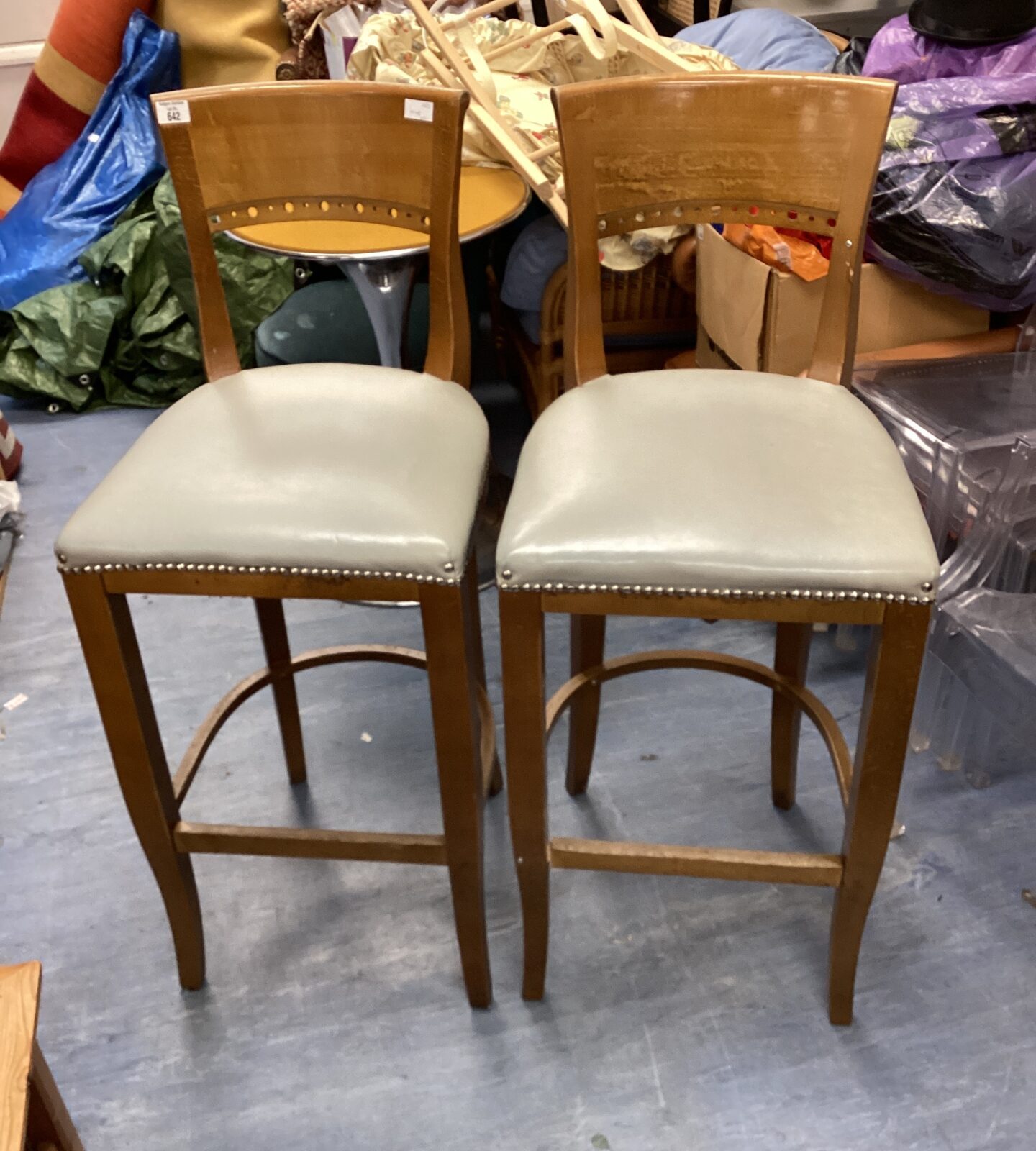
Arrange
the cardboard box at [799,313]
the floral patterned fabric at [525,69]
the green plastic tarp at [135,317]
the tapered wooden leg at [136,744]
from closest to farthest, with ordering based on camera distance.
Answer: the tapered wooden leg at [136,744] → the cardboard box at [799,313] → the floral patterned fabric at [525,69] → the green plastic tarp at [135,317]

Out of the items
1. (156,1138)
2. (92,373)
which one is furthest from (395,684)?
(92,373)

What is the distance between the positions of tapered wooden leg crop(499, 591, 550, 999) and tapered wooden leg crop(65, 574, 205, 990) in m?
0.40

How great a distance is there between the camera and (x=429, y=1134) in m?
1.22

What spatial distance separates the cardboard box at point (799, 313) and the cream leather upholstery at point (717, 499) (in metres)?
0.57

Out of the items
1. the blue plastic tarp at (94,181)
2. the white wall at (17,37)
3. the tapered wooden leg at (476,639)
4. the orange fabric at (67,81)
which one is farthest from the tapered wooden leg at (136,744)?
the white wall at (17,37)

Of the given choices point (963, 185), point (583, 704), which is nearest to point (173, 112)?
point (583, 704)

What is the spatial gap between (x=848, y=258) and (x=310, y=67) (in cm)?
193

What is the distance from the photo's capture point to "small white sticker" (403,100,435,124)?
1.21m

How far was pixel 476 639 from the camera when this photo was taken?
4.62ft

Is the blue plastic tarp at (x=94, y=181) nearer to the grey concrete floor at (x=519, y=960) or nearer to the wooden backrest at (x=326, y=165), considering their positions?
the grey concrete floor at (x=519, y=960)

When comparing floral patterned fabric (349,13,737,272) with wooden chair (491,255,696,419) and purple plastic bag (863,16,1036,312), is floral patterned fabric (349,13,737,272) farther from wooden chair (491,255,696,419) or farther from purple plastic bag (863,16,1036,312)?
purple plastic bag (863,16,1036,312)

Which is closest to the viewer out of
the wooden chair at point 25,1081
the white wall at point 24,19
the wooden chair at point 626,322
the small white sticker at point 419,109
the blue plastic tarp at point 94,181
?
the wooden chair at point 25,1081

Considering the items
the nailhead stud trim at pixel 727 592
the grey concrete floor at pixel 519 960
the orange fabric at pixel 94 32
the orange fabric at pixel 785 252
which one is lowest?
the grey concrete floor at pixel 519 960

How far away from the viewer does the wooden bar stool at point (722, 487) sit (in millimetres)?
994
